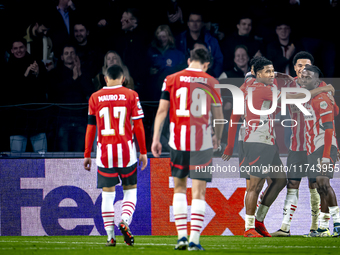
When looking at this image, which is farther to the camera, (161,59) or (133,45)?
(133,45)

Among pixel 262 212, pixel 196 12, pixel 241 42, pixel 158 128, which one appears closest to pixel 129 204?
pixel 158 128

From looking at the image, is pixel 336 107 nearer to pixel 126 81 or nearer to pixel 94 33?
pixel 126 81

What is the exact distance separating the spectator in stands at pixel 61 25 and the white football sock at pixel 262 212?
4655 millimetres

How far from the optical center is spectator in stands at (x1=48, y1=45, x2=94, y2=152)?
7.30m

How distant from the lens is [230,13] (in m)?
9.27

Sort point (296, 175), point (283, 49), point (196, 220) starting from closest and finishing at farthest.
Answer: point (196, 220) → point (296, 175) → point (283, 49)

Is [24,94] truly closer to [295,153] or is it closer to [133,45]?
[133,45]

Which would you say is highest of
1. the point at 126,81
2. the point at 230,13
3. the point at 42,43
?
the point at 230,13

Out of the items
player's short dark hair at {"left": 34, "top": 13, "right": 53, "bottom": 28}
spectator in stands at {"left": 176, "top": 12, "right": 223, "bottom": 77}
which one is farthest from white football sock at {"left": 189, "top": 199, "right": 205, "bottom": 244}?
player's short dark hair at {"left": 34, "top": 13, "right": 53, "bottom": 28}

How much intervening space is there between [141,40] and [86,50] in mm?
996

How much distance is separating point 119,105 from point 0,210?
9.63ft

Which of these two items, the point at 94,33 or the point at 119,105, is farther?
the point at 94,33

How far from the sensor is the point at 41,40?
28.9ft

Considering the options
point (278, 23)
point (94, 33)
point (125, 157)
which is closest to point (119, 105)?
point (125, 157)
